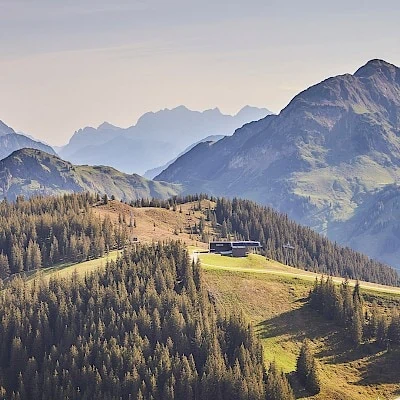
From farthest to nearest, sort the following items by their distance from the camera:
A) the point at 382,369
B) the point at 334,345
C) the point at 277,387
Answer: the point at 334,345
the point at 382,369
the point at 277,387

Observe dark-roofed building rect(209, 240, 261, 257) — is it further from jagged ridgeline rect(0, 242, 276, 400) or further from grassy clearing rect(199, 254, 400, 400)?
jagged ridgeline rect(0, 242, 276, 400)

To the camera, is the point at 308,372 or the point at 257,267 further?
the point at 257,267

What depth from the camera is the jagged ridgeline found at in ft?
373

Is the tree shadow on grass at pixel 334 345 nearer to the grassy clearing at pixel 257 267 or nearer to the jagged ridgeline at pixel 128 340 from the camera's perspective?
the jagged ridgeline at pixel 128 340

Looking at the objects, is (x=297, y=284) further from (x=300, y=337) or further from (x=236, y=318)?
(x=236, y=318)

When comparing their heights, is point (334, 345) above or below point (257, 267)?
below

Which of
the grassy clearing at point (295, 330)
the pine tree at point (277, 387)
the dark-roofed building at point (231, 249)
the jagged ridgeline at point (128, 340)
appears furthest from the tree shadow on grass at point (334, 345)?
the dark-roofed building at point (231, 249)

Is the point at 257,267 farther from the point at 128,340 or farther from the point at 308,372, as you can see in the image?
the point at 308,372

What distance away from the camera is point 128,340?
124m

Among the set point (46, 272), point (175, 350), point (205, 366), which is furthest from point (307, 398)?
point (46, 272)

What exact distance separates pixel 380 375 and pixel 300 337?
795 inches

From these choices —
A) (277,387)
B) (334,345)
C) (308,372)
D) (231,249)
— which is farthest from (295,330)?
(231,249)

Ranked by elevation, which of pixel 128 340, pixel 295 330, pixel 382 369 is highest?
pixel 128 340

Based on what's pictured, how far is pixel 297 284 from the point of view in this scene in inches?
6289
